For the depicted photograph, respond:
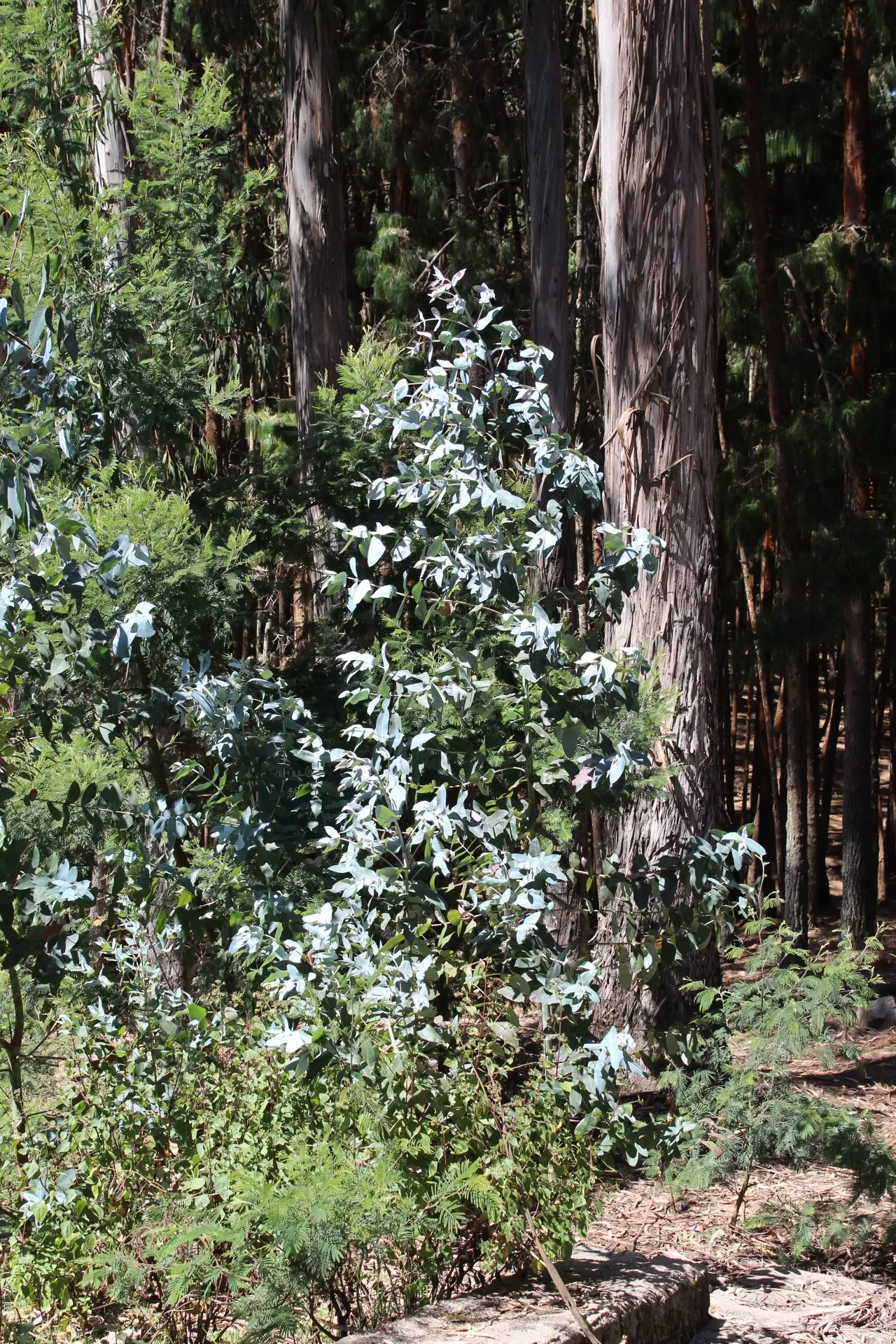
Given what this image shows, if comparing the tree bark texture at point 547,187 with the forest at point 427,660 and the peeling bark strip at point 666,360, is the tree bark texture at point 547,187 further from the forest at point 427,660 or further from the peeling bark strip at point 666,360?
the peeling bark strip at point 666,360

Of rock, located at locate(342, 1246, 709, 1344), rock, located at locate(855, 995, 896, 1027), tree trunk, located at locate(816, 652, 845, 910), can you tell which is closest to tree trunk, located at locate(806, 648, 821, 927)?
tree trunk, located at locate(816, 652, 845, 910)

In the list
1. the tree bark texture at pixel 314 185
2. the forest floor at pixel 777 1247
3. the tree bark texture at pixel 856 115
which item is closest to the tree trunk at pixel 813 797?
the tree bark texture at pixel 856 115

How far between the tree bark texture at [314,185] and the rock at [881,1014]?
5.52 metres

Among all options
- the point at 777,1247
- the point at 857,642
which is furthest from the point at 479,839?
the point at 857,642

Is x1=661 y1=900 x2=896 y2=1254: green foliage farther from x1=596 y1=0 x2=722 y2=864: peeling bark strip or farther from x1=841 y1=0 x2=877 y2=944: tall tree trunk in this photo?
x1=841 y1=0 x2=877 y2=944: tall tree trunk

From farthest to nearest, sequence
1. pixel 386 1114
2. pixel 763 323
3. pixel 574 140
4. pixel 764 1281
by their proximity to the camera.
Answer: pixel 574 140
pixel 763 323
pixel 764 1281
pixel 386 1114

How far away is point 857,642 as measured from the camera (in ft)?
31.2

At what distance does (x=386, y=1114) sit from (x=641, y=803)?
339 centimetres

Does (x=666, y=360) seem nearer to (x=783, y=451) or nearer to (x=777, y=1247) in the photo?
(x=783, y=451)

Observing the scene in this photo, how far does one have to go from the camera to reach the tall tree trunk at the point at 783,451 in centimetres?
930

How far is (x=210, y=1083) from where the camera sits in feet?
11.7

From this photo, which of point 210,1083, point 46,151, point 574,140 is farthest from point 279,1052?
point 574,140

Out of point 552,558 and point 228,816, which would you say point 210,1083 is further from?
point 552,558

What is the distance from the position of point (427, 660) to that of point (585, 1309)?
1626 mm
